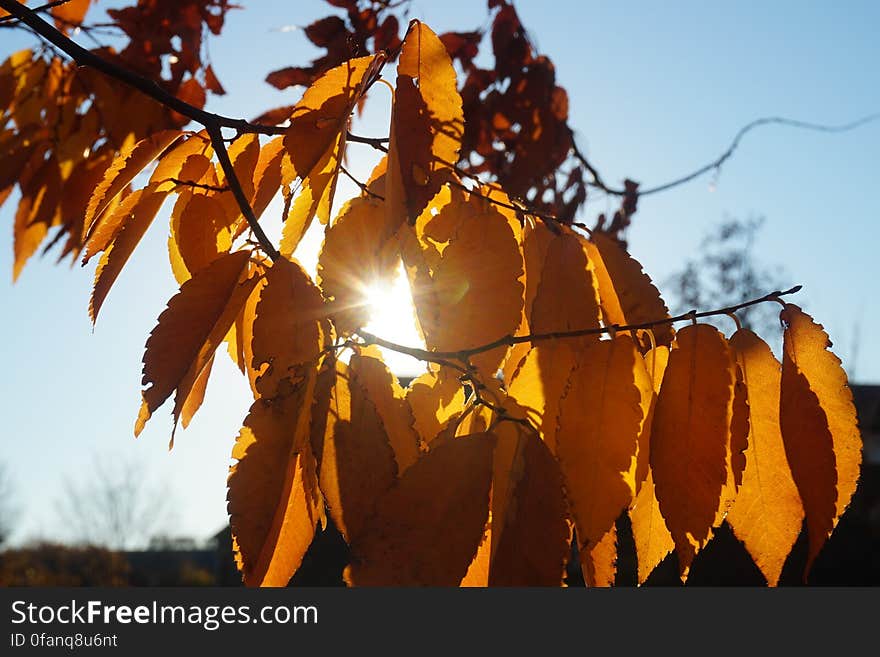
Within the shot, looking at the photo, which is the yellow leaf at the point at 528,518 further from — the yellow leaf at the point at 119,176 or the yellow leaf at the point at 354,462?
the yellow leaf at the point at 119,176

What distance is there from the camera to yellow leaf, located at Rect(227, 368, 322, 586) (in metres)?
0.51

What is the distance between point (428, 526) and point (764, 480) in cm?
27

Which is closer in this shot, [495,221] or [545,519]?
[545,519]

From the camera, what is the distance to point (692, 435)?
1.77 feet

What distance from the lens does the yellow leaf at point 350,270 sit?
58 cm

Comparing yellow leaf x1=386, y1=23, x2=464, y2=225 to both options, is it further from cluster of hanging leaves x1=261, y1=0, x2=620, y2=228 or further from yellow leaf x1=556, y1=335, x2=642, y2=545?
cluster of hanging leaves x1=261, y1=0, x2=620, y2=228

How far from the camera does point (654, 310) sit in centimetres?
61

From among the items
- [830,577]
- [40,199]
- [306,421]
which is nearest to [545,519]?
[306,421]

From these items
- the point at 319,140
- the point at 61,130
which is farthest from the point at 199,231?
the point at 61,130

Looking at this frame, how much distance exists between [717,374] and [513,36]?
1507 millimetres

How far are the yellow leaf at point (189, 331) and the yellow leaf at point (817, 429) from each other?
16.8 inches

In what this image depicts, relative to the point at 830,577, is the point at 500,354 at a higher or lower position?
lower

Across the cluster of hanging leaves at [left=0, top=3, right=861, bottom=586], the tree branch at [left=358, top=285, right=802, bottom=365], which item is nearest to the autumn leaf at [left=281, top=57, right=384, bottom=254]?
the cluster of hanging leaves at [left=0, top=3, right=861, bottom=586]

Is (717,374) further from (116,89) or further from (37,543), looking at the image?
(37,543)
